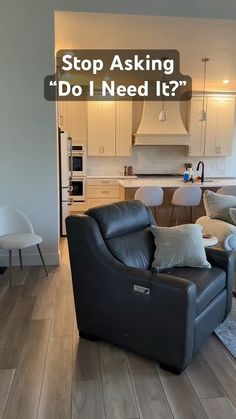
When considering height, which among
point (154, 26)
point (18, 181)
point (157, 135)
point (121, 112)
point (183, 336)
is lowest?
point (183, 336)

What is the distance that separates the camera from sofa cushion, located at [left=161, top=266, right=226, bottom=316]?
2133 millimetres

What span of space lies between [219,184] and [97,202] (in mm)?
2695

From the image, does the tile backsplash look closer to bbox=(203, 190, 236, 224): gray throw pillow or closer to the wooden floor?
bbox=(203, 190, 236, 224): gray throw pillow

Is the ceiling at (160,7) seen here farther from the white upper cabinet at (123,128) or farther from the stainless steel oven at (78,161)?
the stainless steel oven at (78,161)

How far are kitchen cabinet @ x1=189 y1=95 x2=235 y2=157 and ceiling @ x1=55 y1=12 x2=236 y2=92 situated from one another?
2080mm

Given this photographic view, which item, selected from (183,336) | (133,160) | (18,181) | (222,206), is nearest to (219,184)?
(222,206)

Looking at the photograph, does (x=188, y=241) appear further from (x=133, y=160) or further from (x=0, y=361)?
(x=133, y=160)

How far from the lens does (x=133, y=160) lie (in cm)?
779

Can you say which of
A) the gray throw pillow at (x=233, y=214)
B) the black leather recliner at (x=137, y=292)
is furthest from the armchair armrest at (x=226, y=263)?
the gray throw pillow at (x=233, y=214)

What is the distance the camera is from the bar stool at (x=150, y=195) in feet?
17.2

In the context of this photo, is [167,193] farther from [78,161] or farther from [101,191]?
[78,161]

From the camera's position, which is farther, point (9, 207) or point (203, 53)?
point (203, 53)

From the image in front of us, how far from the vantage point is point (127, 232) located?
8.36ft

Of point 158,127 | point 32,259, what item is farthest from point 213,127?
point 32,259
